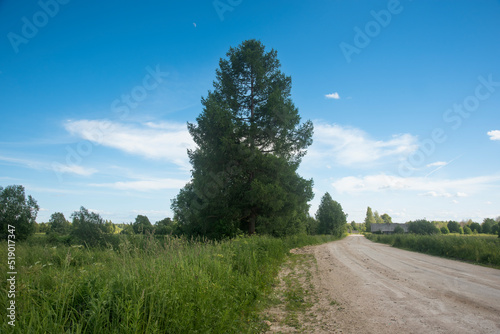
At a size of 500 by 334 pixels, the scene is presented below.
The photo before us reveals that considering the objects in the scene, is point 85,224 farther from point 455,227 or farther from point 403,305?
point 455,227

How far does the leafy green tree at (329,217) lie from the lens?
2412 inches

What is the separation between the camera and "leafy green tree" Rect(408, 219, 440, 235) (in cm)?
3678

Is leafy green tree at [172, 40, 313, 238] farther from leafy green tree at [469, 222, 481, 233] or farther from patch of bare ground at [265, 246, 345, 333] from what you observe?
leafy green tree at [469, 222, 481, 233]

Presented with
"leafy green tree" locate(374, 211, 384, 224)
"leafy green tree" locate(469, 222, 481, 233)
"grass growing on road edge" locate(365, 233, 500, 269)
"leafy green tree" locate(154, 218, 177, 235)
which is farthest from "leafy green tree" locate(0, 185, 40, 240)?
"leafy green tree" locate(374, 211, 384, 224)

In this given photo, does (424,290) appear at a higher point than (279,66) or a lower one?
lower

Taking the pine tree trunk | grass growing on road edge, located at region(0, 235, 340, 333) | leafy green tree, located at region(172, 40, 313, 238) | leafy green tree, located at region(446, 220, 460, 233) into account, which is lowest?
leafy green tree, located at region(446, 220, 460, 233)

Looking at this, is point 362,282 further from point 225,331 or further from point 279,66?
point 279,66

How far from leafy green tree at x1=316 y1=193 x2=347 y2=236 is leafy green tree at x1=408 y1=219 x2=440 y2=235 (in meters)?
22.1

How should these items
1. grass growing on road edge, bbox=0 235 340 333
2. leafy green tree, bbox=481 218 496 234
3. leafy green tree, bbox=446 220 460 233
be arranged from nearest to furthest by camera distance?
grass growing on road edge, bbox=0 235 340 333
leafy green tree, bbox=481 218 496 234
leafy green tree, bbox=446 220 460 233

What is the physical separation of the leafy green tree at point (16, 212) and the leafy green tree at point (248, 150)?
39.7m

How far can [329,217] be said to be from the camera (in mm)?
61875

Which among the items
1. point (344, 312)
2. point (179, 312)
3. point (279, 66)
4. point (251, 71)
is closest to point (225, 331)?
point (179, 312)

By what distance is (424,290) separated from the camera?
614cm

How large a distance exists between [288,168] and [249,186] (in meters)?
3.09
